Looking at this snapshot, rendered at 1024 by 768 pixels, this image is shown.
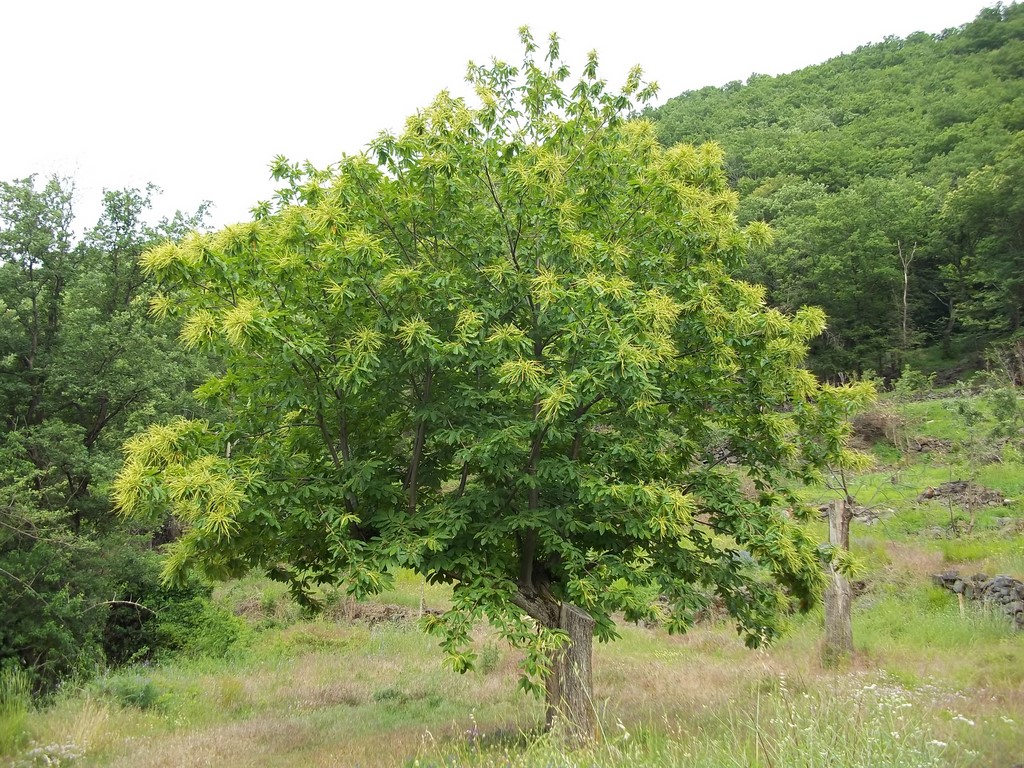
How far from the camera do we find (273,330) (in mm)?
5641

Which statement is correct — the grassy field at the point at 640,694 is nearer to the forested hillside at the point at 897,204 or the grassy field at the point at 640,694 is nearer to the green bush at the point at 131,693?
the green bush at the point at 131,693

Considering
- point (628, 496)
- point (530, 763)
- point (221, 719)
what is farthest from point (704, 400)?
point (221, 719)

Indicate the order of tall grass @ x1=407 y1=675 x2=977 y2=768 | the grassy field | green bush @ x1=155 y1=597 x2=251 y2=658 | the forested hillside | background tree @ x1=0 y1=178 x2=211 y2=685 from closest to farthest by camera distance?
1. tall grass @ x1=407 y1=675 x2=977 y2=768
2. the grassy field
3. background tree @ x1=0 y1=178 x2=211 y2=685
4. green bush @ x1=155 y1=597 x2=251 y2=658
5. the forested hillside

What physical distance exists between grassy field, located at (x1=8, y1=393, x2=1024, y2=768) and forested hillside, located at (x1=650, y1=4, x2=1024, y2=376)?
22033 mm

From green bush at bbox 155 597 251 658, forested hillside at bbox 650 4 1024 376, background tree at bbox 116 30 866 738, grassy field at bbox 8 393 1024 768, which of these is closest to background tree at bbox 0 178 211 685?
green bush at bbox 155 597 251 658

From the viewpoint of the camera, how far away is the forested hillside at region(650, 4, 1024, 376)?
42.9 metres

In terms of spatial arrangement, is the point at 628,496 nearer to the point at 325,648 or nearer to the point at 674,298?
the point at 674,298

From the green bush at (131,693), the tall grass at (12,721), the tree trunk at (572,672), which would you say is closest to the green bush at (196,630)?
the green bush at (131,693)

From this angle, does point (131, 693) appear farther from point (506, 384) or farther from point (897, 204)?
point (897, 204)

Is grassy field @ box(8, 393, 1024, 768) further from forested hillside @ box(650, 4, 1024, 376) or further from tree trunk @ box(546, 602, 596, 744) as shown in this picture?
forested hillside @ box(650, 4, 1024, 376)

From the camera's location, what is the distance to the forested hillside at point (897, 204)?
1688 inches

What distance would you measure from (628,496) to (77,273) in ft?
52.8

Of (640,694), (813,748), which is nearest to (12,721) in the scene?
(640,694)

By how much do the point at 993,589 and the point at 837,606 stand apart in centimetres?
421
